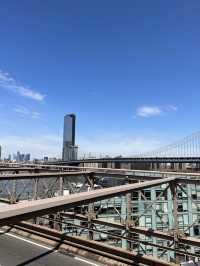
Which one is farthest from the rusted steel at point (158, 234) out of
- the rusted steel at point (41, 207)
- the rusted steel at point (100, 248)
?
the rusted steel at point (41, 207)

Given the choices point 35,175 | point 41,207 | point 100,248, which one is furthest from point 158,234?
point 41,207

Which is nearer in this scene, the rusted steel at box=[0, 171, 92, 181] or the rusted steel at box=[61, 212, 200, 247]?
the rusted steel at box=[61, 212, 200, 247]

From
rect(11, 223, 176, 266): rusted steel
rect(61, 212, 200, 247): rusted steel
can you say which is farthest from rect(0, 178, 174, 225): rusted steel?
rect(61, 212, 200, 247): rusted steel

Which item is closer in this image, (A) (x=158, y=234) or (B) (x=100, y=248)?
(B) (x=100, y=248)

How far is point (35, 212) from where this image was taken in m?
3.32

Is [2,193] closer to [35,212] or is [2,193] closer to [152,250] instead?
[35,212]

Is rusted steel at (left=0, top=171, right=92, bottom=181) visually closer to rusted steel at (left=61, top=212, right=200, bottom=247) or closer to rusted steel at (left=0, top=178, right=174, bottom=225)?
rusted steel at (left=61, top=212, right=200, bottom=247)

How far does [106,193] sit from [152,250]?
95.5 ft

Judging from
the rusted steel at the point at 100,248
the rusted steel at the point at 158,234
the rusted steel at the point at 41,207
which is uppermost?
the rusted steel at the point at 41,207

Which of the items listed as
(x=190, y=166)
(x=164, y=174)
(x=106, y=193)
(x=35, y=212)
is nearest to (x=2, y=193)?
(x=164, y=174)

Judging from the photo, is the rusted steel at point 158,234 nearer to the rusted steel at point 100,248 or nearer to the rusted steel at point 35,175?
the rusted steel at point 100,248

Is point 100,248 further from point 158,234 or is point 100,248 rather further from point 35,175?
point 35,175

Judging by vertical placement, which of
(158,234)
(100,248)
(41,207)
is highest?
(41,207)

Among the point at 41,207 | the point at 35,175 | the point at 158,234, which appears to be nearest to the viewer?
the point at 41,207
